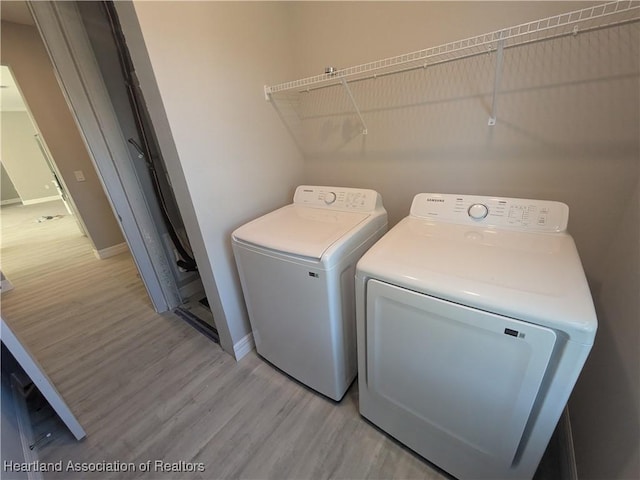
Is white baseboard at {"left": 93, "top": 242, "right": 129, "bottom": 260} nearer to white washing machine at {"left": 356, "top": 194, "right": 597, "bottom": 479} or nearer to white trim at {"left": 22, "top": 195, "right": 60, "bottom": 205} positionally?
white washing machine at {"left": 356, "top": 194, "right": 597, "bottom": 479}

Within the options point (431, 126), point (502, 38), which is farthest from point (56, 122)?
point (502, 38)

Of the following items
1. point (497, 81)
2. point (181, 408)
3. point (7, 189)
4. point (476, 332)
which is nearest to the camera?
point (476, 332)

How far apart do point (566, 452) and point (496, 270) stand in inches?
36.9

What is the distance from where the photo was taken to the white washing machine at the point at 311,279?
1.16 meters

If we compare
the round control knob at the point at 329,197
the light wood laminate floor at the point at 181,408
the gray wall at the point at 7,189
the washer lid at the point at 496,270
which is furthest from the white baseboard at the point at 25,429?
the gray wall at the point at 7,189

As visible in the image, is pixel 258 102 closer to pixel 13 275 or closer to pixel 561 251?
pixel 561 251

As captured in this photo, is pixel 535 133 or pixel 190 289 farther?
pixel 190 289

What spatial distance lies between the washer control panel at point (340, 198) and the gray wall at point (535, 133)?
285 mm

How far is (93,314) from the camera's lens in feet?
7.89

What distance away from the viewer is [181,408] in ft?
4.93

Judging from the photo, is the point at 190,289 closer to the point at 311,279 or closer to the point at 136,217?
the point at 136,217

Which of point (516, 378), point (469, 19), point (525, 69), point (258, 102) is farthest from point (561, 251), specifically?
point (258, 102)

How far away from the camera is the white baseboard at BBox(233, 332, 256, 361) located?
5.82 feet

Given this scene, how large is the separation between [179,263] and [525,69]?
2.58 meters
